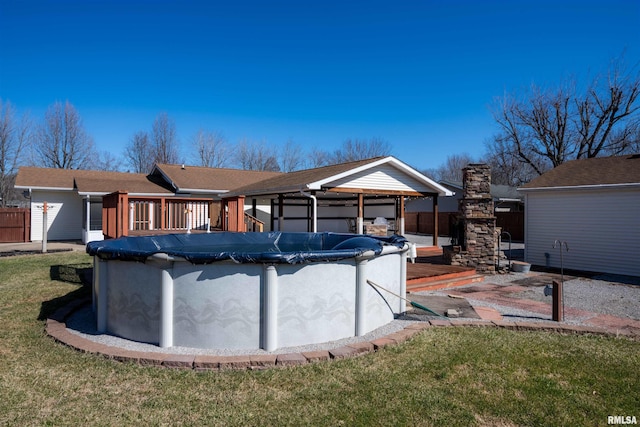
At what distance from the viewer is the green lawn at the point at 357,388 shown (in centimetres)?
273

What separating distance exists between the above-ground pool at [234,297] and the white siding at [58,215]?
16640mm

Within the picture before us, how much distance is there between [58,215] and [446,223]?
2140cm

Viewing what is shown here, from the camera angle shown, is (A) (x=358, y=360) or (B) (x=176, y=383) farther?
(A) (x=358, y=360)

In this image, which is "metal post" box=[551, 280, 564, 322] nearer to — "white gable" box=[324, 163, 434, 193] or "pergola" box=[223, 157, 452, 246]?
"pergola" box=[223, 157, 452, 246]

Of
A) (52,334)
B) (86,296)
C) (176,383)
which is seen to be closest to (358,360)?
(176,383)

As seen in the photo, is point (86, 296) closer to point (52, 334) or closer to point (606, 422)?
point (52, 334)

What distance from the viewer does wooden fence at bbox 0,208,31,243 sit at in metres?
17.6

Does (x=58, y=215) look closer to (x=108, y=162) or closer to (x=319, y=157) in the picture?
(x=108, y=162)

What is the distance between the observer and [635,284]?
9.13m

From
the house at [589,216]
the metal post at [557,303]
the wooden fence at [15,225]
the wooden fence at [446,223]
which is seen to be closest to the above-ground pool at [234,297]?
the metal post at [557,303]

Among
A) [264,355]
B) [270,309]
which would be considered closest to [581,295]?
[270,309]

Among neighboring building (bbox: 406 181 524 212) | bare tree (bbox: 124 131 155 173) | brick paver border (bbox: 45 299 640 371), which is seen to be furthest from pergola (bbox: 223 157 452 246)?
bare tree (bbox: 124 131 155 173)

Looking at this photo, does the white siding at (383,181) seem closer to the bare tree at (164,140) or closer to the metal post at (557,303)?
the metal post at (557,303)

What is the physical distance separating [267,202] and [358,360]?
53.2 feet
